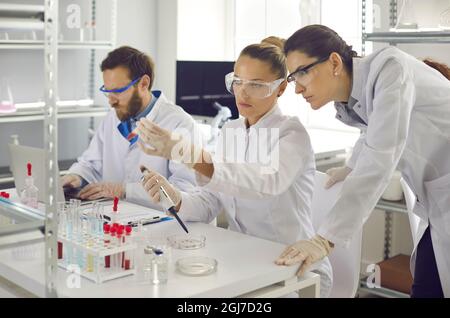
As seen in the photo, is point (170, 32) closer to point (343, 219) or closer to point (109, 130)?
point (109, 130)

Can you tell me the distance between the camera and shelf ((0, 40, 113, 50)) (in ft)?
11.9

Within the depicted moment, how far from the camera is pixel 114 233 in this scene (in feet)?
5.33

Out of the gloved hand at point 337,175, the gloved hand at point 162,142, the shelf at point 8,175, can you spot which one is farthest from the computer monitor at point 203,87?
the gloved hand at point 162,142

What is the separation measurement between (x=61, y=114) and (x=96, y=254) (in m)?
2.54

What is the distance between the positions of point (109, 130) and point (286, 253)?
1.41 metres

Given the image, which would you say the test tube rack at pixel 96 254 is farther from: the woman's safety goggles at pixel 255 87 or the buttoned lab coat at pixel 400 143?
the woman's safety goggles at pixel 255 87

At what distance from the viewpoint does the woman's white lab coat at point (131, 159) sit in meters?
2.52

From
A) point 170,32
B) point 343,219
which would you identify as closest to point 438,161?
point 343,219

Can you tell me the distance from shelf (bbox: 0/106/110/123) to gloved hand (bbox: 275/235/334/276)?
2.36 meters

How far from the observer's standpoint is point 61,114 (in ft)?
12.8

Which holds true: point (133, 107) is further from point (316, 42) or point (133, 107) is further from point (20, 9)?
point (20, 9)

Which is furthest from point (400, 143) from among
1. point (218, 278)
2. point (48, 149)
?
point (48, 149)

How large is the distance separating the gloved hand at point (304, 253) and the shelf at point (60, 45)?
2.46 meters

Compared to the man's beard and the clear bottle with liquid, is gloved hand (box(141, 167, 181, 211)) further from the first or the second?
the man's beard
